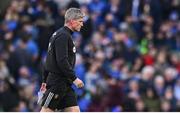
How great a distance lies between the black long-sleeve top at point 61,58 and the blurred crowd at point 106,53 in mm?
4610

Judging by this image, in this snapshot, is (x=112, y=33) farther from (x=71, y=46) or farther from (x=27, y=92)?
(x=71, y=46)

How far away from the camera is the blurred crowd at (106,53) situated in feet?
48.1

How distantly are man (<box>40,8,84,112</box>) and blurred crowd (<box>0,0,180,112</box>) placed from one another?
449cm

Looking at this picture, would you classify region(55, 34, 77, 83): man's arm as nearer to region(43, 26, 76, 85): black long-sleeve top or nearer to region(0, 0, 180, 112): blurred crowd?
region(43, 26, 76, 85): black long-sleeve top

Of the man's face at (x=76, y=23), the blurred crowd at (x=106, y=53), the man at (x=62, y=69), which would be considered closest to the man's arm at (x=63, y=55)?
the man at (x=62, y=69)

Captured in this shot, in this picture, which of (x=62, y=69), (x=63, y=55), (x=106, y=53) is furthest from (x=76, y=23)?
(x=106, y=53)

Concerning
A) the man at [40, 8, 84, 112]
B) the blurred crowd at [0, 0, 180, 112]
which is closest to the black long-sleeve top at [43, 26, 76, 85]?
the man at [40, 8, 84, 112]

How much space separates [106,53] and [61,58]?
725 centimetres

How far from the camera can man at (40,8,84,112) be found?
922cm

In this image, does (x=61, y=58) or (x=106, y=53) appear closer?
(x=61, y=58)

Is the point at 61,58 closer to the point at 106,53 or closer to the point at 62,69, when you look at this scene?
the point at 62,69

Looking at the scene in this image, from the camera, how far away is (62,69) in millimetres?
9227

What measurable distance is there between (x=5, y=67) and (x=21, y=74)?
355 millimetres

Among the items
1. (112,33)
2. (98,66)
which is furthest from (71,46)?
(112,33)
